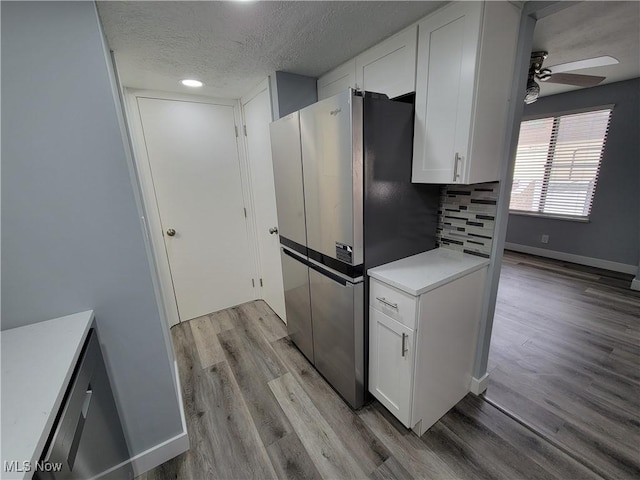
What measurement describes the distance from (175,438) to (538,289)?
3815mm

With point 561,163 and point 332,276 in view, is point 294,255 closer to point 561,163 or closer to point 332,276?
point 332,276

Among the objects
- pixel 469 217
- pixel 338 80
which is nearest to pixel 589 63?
pixel 469 217

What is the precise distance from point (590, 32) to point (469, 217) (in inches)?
53.1

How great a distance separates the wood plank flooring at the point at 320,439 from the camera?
4.41ft

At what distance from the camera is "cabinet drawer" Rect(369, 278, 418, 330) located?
1.29 m

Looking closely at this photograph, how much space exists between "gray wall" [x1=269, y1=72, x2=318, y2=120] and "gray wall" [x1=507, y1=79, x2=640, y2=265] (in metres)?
3.87

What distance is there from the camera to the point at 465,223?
1662mm

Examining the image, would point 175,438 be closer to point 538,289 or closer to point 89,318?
point 89,318

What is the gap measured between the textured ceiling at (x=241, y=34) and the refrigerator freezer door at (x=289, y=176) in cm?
40

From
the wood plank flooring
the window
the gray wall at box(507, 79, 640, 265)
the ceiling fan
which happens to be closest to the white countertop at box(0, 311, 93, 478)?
the wood plank flooring

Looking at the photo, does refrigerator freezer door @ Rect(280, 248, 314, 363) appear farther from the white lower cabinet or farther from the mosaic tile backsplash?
the mosaic tile backsplash

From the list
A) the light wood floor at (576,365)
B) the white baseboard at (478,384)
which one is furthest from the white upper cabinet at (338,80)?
the light wood floor at (576,365)

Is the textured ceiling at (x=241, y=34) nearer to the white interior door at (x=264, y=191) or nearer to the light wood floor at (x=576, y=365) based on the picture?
the white interior door at (x=264, y=191)

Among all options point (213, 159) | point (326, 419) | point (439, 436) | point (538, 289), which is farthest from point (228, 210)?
point (538, 289)
